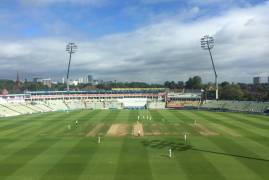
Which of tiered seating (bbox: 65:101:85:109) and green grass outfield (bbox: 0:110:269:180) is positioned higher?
tiered seating (bbox: 65:101:85:109)

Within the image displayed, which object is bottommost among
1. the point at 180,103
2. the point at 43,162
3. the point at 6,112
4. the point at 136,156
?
the point at 43,162

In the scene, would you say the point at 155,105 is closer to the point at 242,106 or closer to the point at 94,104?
the point at 94,104

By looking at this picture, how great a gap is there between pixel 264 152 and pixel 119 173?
50.8 ft

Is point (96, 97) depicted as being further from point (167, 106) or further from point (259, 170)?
point (259, 170)

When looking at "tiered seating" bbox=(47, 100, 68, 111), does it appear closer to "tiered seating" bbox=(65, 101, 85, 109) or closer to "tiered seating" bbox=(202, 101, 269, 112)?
"tiered seating" bbox=(65, 101, 85, 109)

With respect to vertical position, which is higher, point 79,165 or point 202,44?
point 202,44

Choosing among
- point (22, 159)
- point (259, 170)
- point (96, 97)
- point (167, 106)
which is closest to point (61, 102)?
point (96, 97)

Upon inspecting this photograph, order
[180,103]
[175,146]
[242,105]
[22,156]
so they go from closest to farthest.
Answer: [22,156] < [175,146] < [242,105] < [180,103]

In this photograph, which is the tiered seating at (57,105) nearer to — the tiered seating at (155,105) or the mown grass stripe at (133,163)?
the tiered seating at (155,105)

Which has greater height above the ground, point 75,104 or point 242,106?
point 242,106

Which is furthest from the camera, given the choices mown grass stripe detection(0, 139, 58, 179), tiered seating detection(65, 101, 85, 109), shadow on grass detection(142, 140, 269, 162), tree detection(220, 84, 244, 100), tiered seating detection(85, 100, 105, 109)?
tree detection(220, 84, 244, 100)

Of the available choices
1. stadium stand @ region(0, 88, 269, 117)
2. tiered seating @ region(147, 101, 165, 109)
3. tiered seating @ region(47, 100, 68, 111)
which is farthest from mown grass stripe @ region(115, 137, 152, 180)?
tiered seating @ region(147, 101, 165, 109)

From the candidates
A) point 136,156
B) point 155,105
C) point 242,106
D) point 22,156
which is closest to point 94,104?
point 155,105

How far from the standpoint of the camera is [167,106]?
420 ft
